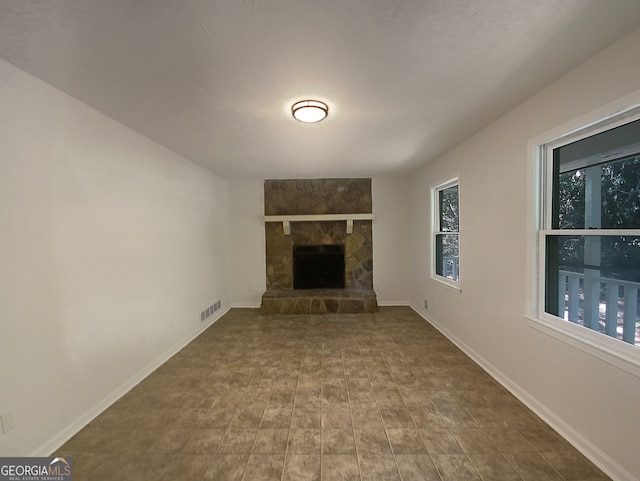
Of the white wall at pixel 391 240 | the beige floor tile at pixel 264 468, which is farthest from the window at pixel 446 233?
the beige floor tile at pixel 264 468

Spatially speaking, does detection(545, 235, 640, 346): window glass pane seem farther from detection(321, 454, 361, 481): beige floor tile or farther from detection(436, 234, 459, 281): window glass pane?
detection(321, 454, 361, 481): beige floor tile

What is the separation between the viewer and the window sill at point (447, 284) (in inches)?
125

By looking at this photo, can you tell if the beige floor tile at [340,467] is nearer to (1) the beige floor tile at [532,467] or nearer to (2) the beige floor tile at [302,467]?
(2) the beige floor tile at [302,467]

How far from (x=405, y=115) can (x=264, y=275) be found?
3798 millimetres

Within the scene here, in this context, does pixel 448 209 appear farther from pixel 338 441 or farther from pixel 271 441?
pixel 271 441

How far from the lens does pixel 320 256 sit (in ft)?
16.7

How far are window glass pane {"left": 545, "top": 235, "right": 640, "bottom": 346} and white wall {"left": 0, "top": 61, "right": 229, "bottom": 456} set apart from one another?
3.52 m

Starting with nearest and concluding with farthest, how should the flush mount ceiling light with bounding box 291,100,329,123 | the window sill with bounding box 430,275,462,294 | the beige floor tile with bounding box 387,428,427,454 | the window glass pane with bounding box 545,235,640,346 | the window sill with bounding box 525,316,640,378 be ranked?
the window sill with bounding box 525,316,640,378
the window glass pane with bounding box 545,235,640,346
the beige floor tile with bounding box 387,428,427,454
the flush mount ceiling light with bounding box 291,100,329,123
the window sill with bounding box 430,275,462,294

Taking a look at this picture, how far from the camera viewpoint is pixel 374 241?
5.01m

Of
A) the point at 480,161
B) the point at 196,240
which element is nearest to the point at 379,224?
the point at 480,161

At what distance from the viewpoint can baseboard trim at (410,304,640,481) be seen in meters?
1.43

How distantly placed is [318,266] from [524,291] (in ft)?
11.3

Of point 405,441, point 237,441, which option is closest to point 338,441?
point 405,441

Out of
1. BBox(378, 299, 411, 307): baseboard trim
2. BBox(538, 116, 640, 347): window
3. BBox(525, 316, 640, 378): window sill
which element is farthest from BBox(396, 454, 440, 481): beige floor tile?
BBox(378, 299, 411, 307): baseboard trim
